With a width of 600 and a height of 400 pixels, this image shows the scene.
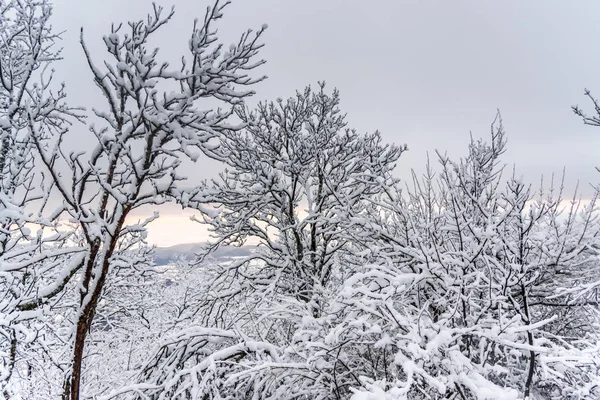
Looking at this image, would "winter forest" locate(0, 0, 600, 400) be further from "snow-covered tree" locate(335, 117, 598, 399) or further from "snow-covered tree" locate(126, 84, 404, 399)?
"snow-covered tree" locate(126, 84, 404, 399)

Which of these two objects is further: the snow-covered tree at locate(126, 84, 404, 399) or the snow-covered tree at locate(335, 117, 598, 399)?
the snow-covered tree at locate(126, 84, 404, 399)

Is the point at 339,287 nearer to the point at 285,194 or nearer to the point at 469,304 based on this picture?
the point at 469,304

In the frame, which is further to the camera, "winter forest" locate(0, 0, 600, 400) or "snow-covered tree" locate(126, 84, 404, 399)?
"snow-covered tree" locate(126, 84, 404, 399)

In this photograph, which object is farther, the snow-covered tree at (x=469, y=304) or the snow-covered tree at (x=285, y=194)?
the snow-covered tree at (x=285, y=194)

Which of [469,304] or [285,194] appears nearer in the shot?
[469,304]

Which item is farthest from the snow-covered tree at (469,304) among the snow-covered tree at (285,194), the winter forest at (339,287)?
the snow-covered tree at (285,194)

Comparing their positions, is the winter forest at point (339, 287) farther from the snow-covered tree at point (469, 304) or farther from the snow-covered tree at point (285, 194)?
the snow-covered tree at point (285, 194)

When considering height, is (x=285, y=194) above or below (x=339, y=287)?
above

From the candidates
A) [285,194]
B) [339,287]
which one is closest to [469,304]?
[339,287]

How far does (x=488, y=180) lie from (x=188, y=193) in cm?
587

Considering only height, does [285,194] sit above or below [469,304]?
above

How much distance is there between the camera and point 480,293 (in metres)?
3.75

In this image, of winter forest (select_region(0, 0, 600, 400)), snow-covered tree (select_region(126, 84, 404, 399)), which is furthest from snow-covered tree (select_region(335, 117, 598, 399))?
snow-covered tree (select_region(126, 84, 404, 399))

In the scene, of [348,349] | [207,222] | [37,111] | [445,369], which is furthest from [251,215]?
[445,369]
